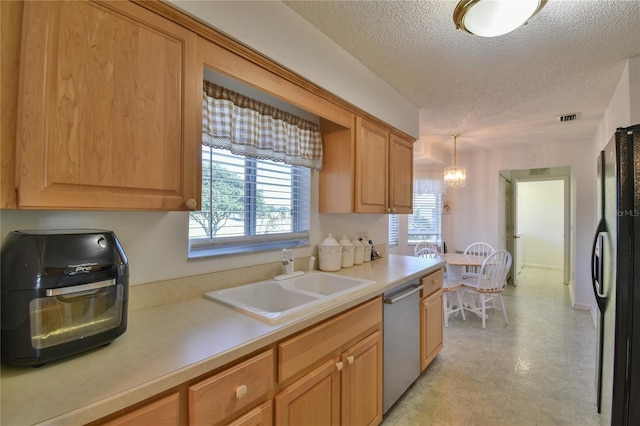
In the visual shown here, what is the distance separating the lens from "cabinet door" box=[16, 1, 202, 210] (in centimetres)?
82

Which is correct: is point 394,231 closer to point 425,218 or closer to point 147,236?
point 425,218

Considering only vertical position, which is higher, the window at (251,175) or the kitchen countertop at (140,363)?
the window at (251,175)

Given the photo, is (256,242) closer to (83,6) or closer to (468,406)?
(83,6)

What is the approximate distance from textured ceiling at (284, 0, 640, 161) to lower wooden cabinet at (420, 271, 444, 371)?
5.34 feet

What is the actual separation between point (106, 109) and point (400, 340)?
6.60 feet

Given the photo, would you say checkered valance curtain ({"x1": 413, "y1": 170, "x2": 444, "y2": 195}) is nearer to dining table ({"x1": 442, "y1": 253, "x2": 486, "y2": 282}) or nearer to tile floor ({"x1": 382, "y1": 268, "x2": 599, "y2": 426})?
dining table ({"x1": 442, "y1": 253, "x2": 486, "y2": 282})

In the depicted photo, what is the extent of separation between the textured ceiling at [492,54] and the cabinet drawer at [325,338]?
1616mm

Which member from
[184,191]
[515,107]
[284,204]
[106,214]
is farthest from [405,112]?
[106,214]

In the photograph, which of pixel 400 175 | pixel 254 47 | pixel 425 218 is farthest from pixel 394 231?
pixel 254 47

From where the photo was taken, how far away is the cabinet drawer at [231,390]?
875 millimetres

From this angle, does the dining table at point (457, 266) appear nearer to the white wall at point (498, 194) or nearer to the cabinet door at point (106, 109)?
the white wall at point (498, 194)

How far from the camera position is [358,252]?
2469 millimetres

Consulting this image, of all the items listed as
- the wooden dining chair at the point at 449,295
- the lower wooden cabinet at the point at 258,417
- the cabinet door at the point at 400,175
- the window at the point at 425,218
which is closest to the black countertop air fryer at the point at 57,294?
the lower wooden cabinet at the point at 258,417

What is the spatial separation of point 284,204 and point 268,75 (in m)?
0.88
